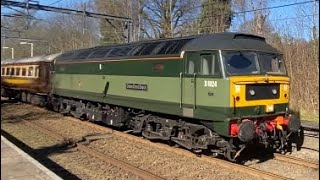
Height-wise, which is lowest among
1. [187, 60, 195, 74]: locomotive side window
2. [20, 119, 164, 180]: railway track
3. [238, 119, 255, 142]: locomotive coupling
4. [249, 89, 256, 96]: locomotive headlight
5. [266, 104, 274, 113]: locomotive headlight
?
[20, 119, 164, 180]: railway track

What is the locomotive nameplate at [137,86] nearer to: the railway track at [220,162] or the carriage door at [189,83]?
A: the railway track at [220,162]

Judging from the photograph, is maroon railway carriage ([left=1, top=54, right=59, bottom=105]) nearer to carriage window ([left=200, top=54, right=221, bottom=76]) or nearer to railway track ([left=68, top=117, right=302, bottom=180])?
railway track ([left=68, top=117, right=302, bottom=180])

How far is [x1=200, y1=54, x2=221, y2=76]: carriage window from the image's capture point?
10101mm

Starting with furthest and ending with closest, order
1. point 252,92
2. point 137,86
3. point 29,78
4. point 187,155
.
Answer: point 29,78 < point 137,86 < point 187,155 < point 252,92

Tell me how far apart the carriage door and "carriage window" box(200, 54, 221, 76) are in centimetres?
16

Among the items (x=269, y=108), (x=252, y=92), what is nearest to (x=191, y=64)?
(x=252, y=92)

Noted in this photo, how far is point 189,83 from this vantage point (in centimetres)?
1079

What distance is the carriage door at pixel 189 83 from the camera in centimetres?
1062

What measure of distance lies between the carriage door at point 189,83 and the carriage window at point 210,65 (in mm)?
157

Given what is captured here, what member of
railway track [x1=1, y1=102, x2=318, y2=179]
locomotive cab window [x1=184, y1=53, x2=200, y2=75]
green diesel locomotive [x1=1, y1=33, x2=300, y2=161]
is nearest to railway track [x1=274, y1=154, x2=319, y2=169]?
railway track [x1=1, y1=102, x2=318, y2=179]

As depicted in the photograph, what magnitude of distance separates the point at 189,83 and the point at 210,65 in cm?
78

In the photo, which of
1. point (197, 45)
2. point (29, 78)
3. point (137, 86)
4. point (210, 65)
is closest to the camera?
point (210, 65)

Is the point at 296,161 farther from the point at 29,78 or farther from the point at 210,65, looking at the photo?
the point at 29,78

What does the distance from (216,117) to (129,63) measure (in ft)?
14.4
